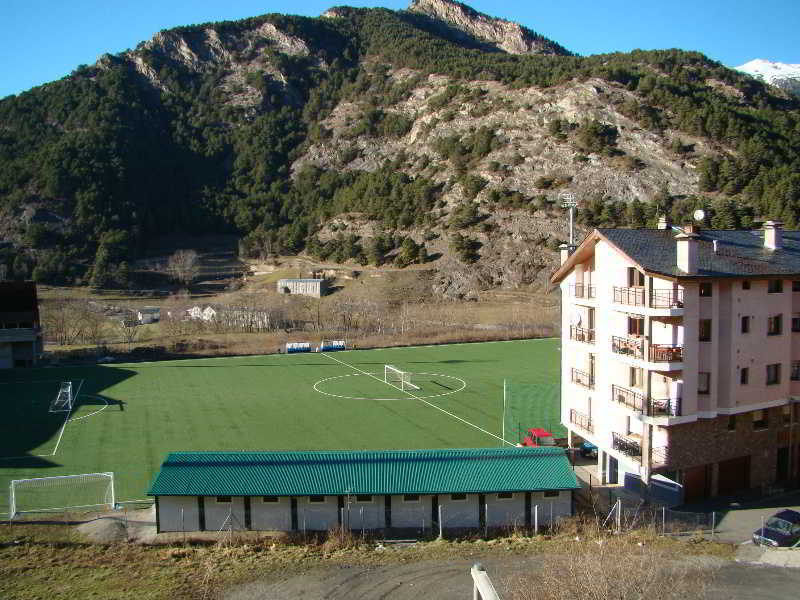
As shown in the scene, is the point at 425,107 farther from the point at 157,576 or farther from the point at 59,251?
the point at 157,576

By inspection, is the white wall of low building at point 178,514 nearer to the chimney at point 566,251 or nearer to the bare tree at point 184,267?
the chimney at point 566,251

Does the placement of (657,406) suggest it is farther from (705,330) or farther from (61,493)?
(61,493)

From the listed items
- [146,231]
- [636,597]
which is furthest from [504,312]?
[146,231]

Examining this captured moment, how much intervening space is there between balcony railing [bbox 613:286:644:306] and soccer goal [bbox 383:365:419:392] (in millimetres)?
18528

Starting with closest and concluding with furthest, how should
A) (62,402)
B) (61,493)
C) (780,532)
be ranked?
(780,532) < (61,493) < (62,402)

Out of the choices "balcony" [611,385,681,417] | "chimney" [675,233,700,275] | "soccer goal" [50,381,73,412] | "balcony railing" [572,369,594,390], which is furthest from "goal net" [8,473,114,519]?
"chimney" [675,233,700,275]

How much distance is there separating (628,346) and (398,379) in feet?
72.8

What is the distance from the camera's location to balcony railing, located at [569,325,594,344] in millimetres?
24828

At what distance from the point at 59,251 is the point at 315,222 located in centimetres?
3806

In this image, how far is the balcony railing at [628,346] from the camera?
70.8 feet

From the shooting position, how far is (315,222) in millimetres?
113938

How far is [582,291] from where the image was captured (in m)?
25.4

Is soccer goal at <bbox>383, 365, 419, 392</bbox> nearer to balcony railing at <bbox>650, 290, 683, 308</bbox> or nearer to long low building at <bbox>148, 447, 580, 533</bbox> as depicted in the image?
long low building at <bbox>148, 447, 580, 533</bbox>

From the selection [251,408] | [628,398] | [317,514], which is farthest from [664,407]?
[251,408]
